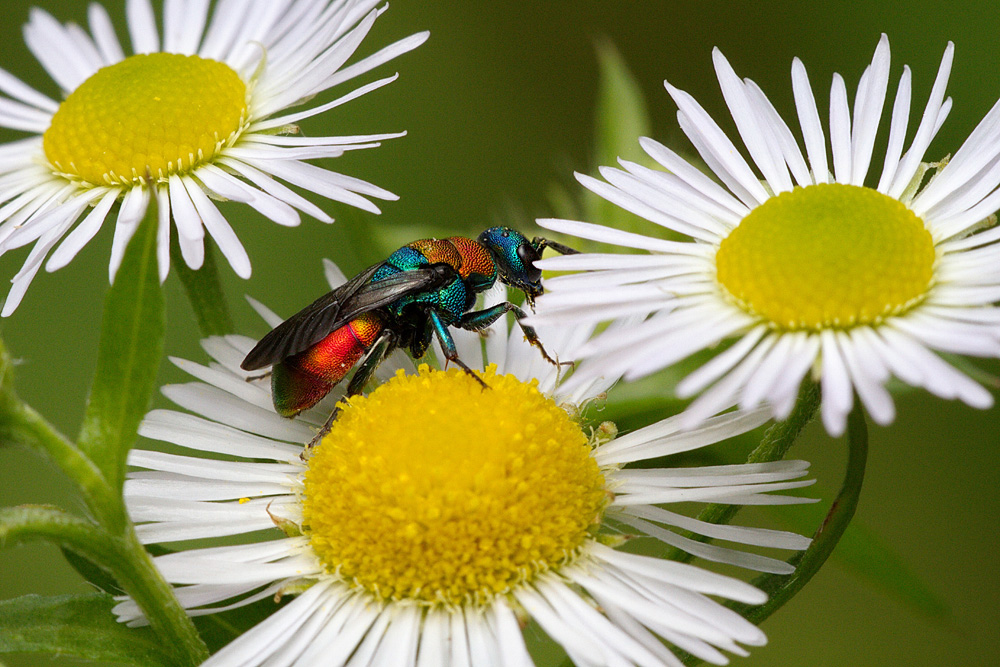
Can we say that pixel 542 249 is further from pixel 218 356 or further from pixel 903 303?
pixel 903 303

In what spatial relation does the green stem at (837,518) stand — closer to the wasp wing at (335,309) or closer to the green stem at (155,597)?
the green stem at (155,597)

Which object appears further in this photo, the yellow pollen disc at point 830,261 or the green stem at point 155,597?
the yellow pollen disc at point 830,261

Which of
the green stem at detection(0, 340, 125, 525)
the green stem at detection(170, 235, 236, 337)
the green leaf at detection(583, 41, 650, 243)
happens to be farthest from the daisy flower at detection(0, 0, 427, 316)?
the green leaf at detection(583, 41, 650, 243)

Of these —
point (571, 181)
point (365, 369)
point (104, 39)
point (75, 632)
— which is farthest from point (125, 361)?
point (571, 181)

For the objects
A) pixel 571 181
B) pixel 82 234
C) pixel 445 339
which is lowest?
pixel 445 339

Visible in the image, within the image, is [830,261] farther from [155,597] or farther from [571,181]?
[571,181]

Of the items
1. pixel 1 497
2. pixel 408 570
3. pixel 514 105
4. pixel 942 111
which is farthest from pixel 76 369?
pixel 942 111

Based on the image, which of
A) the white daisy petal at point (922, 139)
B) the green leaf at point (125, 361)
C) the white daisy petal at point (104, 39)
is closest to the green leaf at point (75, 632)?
the green leaf at point (125, 361)
